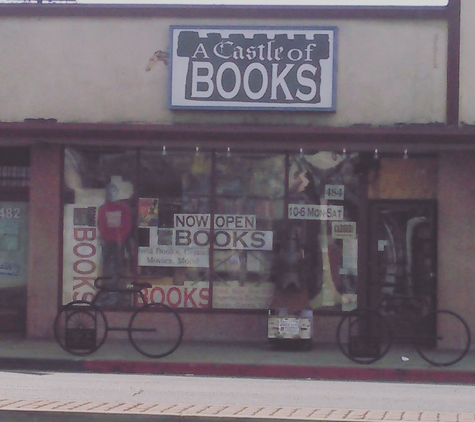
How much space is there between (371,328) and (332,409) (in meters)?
4.46

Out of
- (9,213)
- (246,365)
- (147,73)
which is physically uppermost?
(147,73)

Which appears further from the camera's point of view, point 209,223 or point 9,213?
point 9,213

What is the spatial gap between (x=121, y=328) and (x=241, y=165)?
10.9ft

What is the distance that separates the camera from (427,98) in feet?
48.0

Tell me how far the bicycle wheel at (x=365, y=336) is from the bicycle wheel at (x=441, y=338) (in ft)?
1.68

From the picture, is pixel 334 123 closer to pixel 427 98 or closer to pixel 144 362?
pixel 427 98

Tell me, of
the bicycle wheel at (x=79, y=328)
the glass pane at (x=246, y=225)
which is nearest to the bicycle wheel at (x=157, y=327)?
the glass pane at (x=246, y=225)

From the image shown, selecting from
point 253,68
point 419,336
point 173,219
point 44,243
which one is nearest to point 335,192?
point 253,68

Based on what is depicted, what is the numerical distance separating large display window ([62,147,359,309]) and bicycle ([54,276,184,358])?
0.41 meters

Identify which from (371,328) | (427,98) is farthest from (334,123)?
(371,328)

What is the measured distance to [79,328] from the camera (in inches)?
529

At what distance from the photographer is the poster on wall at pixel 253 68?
14695 mm

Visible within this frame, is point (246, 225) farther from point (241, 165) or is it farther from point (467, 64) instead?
point (467, 64)

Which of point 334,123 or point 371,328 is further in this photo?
point 334,123
